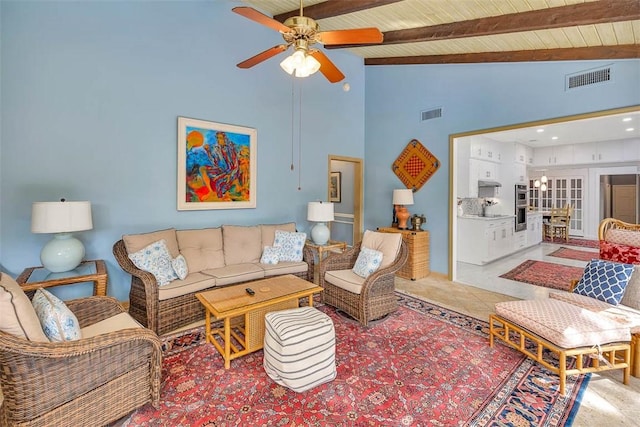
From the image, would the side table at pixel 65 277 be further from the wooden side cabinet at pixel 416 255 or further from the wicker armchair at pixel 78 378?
the wooden side cabinet at pixel 416 255

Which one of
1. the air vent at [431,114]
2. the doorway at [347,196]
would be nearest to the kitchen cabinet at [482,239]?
the doorway at [347,196]

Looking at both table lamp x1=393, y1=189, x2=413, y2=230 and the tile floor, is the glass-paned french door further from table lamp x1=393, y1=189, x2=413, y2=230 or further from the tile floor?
table lamp x1=393, y1=189, x2=413, y2=230

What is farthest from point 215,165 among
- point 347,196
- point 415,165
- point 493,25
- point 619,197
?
point 619,197

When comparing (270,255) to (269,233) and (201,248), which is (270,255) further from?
(201,248)

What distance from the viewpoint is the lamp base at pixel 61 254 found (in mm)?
2615

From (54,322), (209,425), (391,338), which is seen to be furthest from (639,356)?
(54,322)

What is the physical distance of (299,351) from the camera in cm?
196

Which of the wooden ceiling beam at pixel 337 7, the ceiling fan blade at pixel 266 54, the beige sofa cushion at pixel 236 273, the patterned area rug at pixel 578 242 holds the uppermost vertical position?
the wooden ceiling beam at pixel 337 7

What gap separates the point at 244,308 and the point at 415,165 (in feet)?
12.7

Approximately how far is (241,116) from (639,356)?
186 inches

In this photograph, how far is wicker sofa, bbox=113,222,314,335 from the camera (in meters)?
2.73

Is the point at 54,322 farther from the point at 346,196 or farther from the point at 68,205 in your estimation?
the point at 346,196

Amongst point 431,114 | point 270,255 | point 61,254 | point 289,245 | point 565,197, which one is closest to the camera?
point 61,254

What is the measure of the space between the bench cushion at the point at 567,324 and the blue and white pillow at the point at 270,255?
2542 mm
